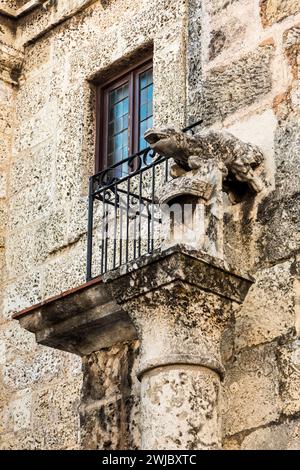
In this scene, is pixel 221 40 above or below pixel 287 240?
above

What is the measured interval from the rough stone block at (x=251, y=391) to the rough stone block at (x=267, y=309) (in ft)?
0.23

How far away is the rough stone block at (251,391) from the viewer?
5.53 m

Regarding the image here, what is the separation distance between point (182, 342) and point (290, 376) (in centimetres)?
53

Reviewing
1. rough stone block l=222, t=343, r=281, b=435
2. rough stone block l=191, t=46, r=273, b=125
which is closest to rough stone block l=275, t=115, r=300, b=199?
rough stone block l=191, t=46, r=273, b=125

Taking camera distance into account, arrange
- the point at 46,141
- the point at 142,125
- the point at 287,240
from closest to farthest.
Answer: the point at 287,240
the point at 142,125
the point at 46,141

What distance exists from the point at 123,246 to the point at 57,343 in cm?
110

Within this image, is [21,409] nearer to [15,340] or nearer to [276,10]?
[15,340]

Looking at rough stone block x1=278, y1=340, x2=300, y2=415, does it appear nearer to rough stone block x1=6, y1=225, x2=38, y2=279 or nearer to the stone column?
the stone column

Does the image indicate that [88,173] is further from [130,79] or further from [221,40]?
[221,40]

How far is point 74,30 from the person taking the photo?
28.7ft

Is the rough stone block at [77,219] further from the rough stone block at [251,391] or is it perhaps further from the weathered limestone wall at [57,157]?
the rough stone block at [251,391]

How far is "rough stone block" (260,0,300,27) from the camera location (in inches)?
245

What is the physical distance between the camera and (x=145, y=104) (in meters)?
8.06
